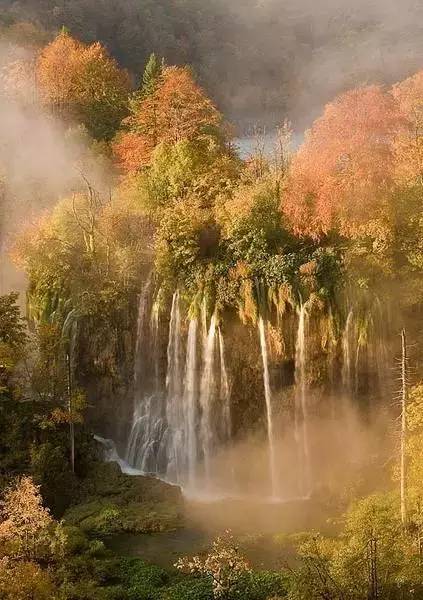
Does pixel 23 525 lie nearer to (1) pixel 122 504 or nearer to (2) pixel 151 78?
(1) pixel 122 504

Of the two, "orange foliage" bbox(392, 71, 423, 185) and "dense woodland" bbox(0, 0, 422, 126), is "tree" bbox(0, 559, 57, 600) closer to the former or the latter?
"orange foliage" bbox(392, 71, 423, 185)

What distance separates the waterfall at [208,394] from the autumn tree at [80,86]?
31082 mm

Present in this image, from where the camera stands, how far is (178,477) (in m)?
31.8

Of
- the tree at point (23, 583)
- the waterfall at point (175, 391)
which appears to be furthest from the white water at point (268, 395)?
the tree at point (23, 583)

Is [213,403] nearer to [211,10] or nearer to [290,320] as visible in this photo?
[290,320]

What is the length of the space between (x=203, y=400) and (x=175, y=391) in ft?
5.73

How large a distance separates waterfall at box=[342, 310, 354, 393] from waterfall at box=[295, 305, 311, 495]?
1869 millimetres

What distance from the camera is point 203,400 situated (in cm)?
3241

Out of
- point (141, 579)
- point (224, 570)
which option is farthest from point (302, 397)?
point (141, 579)

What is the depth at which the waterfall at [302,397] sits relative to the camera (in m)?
30.7

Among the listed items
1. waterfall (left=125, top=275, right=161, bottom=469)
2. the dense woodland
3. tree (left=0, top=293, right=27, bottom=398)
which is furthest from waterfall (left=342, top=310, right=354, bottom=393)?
the dense woodland

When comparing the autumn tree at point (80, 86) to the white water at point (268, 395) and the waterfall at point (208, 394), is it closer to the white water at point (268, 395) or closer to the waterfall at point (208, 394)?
the waterfall at point (208, 394)

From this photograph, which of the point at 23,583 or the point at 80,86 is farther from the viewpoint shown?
the point at 80,86

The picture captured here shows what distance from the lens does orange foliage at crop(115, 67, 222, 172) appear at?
41.6m
